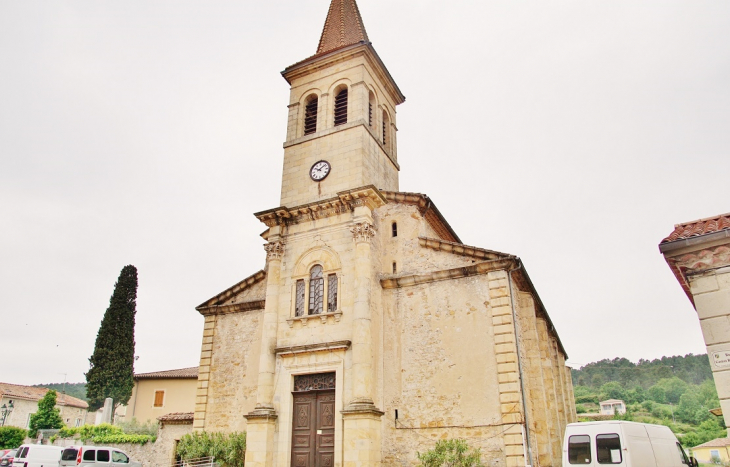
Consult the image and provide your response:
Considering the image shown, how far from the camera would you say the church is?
15.4m

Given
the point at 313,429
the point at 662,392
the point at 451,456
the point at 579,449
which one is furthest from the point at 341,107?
the point at 662,392

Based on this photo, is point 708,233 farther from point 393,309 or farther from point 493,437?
point 393,309

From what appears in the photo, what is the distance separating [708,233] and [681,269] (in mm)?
649

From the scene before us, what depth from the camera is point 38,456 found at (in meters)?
19.4

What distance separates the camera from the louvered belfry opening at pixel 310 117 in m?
21.7

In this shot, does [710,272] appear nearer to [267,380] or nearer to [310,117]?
[267,380]

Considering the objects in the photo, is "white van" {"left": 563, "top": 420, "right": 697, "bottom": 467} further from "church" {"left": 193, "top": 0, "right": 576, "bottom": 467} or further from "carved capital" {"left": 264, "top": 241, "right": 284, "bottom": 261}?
"carved capital" {"left": 264, "top": 241, "right": 284, "bottom": 261}

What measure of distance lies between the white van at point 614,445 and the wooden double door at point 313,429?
6882 millimetres

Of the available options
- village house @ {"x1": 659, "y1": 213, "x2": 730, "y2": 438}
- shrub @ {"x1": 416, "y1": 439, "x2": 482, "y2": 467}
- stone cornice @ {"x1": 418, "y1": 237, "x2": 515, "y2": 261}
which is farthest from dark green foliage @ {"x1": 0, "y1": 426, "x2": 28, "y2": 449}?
village house @ {"x1": 659, "y1": 213, "x2": 730, "y2": 438}

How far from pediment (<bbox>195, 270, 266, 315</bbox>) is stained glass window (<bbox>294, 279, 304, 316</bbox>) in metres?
2.47

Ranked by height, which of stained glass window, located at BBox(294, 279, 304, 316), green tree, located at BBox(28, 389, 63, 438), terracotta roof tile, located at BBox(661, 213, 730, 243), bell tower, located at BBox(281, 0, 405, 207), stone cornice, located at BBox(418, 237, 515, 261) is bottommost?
green tree, located at BBox(28, 389, 63, 438)

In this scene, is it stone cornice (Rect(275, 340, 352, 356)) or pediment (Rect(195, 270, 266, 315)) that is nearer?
stone cornice (Rect(275, 340, 352, 356))

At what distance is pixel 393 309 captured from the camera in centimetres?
1761

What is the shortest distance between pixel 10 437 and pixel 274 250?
960 inches
